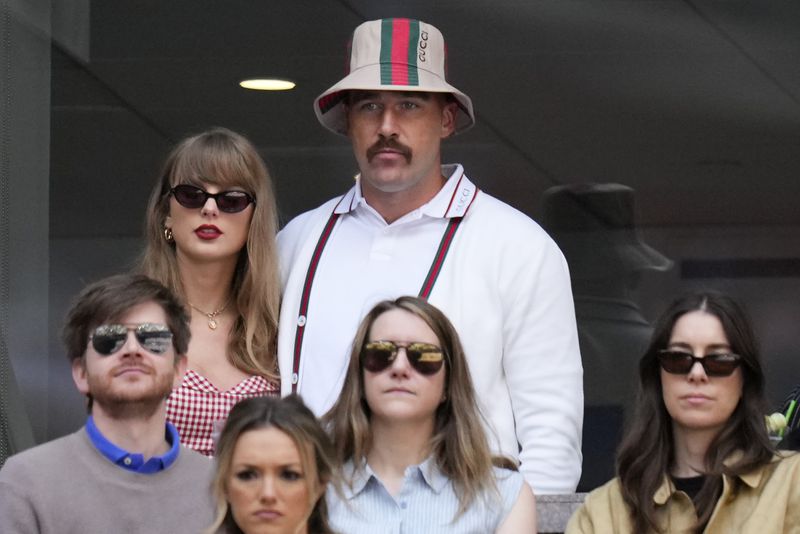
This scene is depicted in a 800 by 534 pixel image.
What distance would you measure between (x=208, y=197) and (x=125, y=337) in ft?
3.02

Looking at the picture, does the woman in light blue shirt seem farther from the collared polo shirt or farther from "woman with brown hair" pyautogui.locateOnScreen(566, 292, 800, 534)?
the collared polo shirt

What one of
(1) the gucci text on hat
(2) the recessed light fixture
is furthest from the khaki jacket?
(2) the recessed light fixture

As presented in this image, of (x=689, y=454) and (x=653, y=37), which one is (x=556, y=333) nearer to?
(x=689, y=454)

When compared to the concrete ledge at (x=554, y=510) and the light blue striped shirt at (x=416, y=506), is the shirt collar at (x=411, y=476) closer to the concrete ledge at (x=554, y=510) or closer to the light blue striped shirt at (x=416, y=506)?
the light blue striped shirt at (x=416, y=506)

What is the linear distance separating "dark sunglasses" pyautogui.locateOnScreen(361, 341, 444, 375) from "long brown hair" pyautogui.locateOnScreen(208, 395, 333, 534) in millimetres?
396

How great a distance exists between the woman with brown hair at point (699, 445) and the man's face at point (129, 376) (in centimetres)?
103

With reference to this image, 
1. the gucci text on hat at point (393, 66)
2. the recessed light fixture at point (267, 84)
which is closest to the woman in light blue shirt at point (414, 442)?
the gucci text on hat at point (393, 66)

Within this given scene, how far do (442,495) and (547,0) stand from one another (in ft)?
10.8

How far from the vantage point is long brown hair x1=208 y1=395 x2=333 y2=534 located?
3.61m

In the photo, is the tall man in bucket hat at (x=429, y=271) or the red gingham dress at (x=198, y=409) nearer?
the red gingham dress at (x=198, y=409)

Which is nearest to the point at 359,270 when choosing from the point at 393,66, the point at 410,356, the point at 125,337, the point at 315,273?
the point at 315,273

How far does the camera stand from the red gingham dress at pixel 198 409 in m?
4.48

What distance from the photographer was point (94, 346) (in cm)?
389

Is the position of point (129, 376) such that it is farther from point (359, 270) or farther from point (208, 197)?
point (359, 270)
